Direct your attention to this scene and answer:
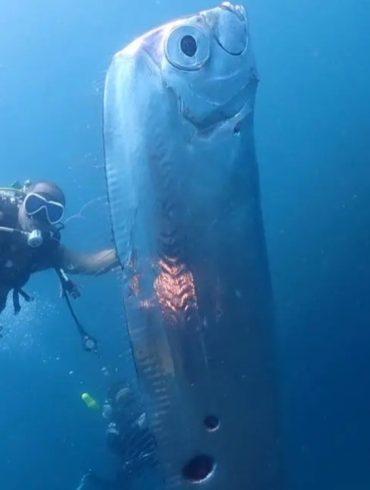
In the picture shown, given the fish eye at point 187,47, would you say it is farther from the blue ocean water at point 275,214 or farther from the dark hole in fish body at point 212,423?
the blue ocean water at point 275,214

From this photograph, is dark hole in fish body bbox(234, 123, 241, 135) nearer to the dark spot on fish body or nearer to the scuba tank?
the dark spot on fish body

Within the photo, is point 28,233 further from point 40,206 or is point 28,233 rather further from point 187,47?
point 187,47

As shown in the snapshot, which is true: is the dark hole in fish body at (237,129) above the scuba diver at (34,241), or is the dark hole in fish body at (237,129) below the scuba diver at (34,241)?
below

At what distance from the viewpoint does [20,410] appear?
29.9 metres

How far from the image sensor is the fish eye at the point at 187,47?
91.5 inches

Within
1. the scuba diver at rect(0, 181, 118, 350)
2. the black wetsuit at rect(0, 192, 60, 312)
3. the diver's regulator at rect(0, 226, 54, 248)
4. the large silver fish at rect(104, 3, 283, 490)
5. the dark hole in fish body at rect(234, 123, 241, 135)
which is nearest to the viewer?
the large silver fish at rect(104, 3, 283, 490)

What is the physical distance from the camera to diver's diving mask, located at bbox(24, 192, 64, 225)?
555 centimetres

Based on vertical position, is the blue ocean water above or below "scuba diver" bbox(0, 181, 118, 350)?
above

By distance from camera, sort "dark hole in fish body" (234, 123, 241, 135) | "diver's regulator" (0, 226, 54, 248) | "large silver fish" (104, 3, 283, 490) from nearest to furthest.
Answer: "large silver fish" (104, 3, 283, 490)
"dark hole in fish body" (234, 123, 241, 135)
"diver's regulator" (0, 226, 54, 248)

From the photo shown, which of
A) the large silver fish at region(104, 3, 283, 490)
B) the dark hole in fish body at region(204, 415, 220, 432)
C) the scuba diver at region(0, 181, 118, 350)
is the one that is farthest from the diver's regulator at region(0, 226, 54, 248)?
the dark hole in fish body at region(204, 415, 220, 432)

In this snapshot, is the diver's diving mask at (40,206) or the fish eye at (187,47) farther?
the diver's diving mask at (40,206)

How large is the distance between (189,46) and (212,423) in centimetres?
132

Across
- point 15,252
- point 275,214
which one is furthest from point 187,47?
point 275,214

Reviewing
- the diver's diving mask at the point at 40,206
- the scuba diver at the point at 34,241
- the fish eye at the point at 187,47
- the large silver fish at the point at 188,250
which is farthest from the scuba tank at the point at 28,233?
the fish eye at the point at 187,47
